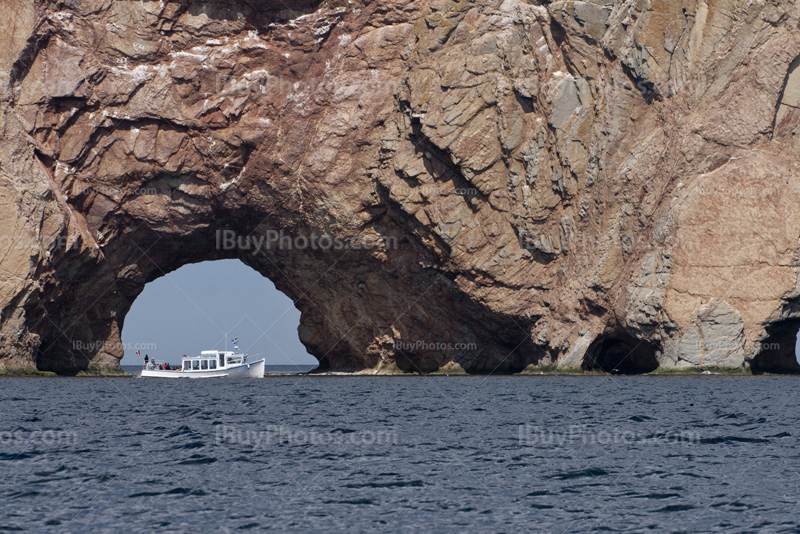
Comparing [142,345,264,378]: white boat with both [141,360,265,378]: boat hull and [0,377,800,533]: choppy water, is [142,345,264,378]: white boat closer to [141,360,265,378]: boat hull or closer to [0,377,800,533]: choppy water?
[141,360,265,378]: boat hull

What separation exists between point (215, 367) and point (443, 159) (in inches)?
960

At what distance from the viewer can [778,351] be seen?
49812 mm

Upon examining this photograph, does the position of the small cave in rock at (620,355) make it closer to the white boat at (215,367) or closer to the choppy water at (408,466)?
the choppy water at (408,466)

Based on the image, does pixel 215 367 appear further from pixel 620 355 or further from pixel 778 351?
pixel 778 351

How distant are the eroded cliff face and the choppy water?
16.0 meters

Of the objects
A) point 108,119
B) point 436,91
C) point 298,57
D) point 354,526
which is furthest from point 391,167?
point 354,526

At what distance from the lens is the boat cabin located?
61.9 metres

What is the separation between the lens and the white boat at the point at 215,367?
61.3 metres

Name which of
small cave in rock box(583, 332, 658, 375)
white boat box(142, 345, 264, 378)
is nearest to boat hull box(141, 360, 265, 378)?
white boat box(142, 345, 264, 378)

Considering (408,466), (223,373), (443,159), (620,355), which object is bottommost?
(408,466)

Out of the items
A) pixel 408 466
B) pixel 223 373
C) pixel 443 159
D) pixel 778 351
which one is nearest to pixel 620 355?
pixel 778 351

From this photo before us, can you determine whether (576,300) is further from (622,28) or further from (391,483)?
(391,483)

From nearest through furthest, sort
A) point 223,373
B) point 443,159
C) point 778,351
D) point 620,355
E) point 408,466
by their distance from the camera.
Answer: point 408,466
point 778,351
point 443,159
point 620,355
point 223,373

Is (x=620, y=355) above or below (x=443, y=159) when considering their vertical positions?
below
